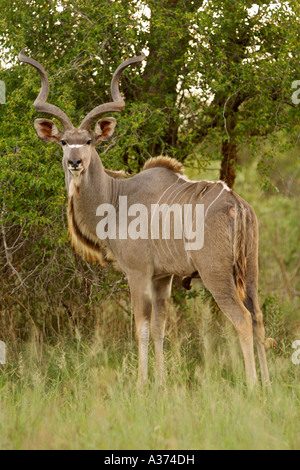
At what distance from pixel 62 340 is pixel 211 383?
1652mm

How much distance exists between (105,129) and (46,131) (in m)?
0.41

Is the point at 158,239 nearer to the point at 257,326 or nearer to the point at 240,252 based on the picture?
the point at 240,252

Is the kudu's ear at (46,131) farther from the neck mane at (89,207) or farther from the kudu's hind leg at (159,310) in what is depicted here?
the kudu's hind leg at (159,310)

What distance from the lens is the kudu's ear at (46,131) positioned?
446cm

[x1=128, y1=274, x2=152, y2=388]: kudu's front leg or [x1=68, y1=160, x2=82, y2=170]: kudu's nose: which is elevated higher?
[x1=68, y1=160, x2=82, y2=170]: kudu's nose

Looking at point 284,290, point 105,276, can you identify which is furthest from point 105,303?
point 284,290

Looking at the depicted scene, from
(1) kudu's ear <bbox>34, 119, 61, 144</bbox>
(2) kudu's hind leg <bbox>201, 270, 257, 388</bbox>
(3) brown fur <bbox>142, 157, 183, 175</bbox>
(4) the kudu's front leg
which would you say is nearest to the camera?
(2) kudu's hind leg <bbox>201, 270, 257, 388</bbox>

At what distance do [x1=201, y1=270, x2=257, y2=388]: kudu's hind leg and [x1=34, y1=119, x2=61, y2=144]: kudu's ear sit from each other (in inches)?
56.8

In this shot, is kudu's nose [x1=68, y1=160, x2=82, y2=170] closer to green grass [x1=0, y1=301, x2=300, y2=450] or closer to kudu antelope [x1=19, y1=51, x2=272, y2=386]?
kudu antelope [x1=19, y1=51, x2=272, y2=386]

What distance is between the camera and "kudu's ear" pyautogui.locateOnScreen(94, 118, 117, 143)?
4512 mm

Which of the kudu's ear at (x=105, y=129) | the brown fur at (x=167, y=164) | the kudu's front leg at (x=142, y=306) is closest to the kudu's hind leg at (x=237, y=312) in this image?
the kudu's front leg at (x=142, y=306)

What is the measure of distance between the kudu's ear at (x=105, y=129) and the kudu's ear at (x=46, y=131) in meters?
0.27

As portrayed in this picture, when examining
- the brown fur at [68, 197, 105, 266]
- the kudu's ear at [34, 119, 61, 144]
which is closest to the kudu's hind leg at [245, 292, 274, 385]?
the brown fur at [68, 197, 105, 266]
